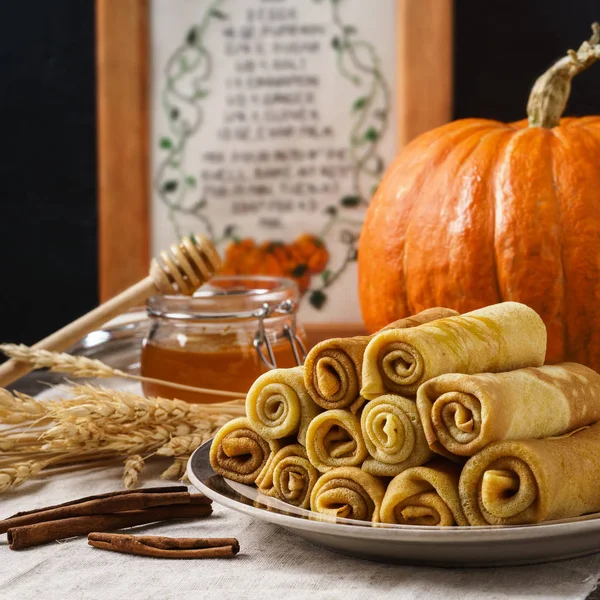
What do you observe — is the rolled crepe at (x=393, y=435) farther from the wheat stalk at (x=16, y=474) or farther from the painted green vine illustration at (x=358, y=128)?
the painted green vine illustration at (x=358, y=128)

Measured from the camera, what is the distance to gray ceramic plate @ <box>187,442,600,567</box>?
2.11 feet

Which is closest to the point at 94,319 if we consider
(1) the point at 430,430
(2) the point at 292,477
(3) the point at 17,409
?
(3) the point at 17,409

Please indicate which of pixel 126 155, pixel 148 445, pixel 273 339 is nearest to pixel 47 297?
pixel 126 155

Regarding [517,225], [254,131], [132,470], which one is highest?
[254,131]

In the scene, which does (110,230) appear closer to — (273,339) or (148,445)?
(273,339)

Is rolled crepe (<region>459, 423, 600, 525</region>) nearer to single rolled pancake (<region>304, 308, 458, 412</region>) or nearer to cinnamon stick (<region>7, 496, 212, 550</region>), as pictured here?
single rolled pancake (<region>304, 308, 458, 412</region>)

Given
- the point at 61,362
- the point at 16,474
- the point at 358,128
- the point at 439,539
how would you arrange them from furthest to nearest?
the point at 358,128 < the point at 61,362 < the point at 16,474 < the point at 439,539

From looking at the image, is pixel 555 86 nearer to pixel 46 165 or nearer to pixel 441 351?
pixel 441 351

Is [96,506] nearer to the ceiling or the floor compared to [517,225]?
nearer to the floor

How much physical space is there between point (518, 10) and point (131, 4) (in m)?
0.85

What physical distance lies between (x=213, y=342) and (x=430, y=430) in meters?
0.54

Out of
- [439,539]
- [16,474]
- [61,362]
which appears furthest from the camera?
[61,362]

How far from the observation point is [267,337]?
1201 millimetres

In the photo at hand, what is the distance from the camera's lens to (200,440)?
994mm
